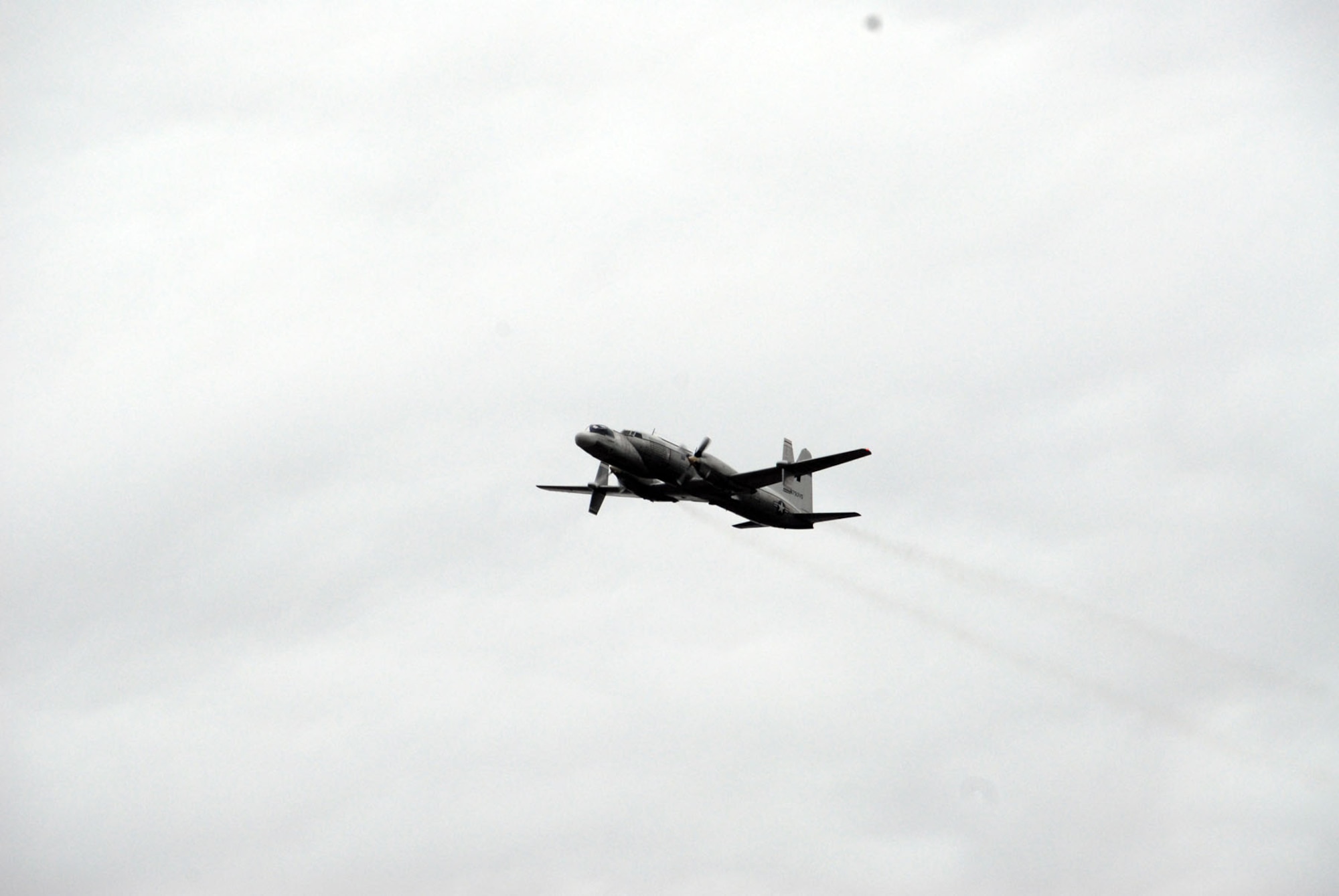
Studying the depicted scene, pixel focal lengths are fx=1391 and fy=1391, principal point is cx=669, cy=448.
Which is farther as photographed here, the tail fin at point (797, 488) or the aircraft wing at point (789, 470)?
the tail fin at point (797, 488)

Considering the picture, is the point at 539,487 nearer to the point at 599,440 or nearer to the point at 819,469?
the point at 599,440

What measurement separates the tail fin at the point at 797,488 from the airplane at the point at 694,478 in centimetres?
14

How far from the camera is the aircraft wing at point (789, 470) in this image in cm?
8475

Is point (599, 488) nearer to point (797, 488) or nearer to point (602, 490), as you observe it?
point (602, 490)

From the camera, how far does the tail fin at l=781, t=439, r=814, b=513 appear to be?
9819 centimetres

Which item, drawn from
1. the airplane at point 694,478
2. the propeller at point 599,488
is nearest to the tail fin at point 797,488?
the airplane at point 694,478

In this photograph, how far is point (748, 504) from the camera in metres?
93.6

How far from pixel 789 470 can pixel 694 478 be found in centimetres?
639

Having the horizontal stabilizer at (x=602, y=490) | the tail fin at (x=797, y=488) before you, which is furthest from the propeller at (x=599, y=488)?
the tail fin at (x=797, y=488)

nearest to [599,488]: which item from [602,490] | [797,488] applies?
[602,490]

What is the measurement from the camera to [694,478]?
90938mm

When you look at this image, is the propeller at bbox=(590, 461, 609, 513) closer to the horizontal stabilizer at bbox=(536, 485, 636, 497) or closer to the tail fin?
the horizontal stabilizer at bbox=(536, 485, 636, 497)

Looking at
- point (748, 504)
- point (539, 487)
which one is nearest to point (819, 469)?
point (748, 504)

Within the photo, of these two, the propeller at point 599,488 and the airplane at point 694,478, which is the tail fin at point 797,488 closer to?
the airplane at point 694,478
